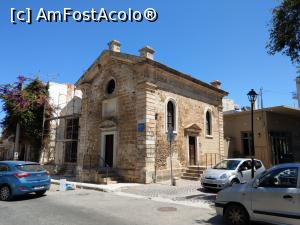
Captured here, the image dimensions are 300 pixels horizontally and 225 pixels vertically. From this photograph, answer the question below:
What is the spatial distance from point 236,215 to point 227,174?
5622 millimetres

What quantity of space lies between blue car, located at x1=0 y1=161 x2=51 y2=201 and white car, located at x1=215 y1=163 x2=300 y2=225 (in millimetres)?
7323

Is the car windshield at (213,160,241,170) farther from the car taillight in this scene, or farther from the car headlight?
the car taillight

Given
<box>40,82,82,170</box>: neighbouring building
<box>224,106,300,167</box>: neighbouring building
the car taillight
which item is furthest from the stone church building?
the car taillight

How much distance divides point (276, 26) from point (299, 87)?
94.3 feet

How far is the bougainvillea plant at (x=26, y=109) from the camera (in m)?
23.2

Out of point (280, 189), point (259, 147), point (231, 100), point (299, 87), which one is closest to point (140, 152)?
point (280, 189)

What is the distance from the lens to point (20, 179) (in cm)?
1016

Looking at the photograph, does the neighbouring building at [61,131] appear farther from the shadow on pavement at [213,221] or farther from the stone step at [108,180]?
the shadow on pavement at [213,221]

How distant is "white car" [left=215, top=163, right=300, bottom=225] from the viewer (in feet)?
18.4

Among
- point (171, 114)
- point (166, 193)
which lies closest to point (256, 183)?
point (166, 193)

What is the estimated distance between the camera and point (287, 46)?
1070 centimetres

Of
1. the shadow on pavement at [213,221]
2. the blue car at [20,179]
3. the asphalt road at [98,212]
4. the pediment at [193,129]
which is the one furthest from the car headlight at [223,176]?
the blue car at [20,179]

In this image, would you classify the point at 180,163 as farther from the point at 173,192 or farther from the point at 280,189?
the point at 280,189

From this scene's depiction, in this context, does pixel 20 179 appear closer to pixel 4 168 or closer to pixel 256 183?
pixel 4 168
